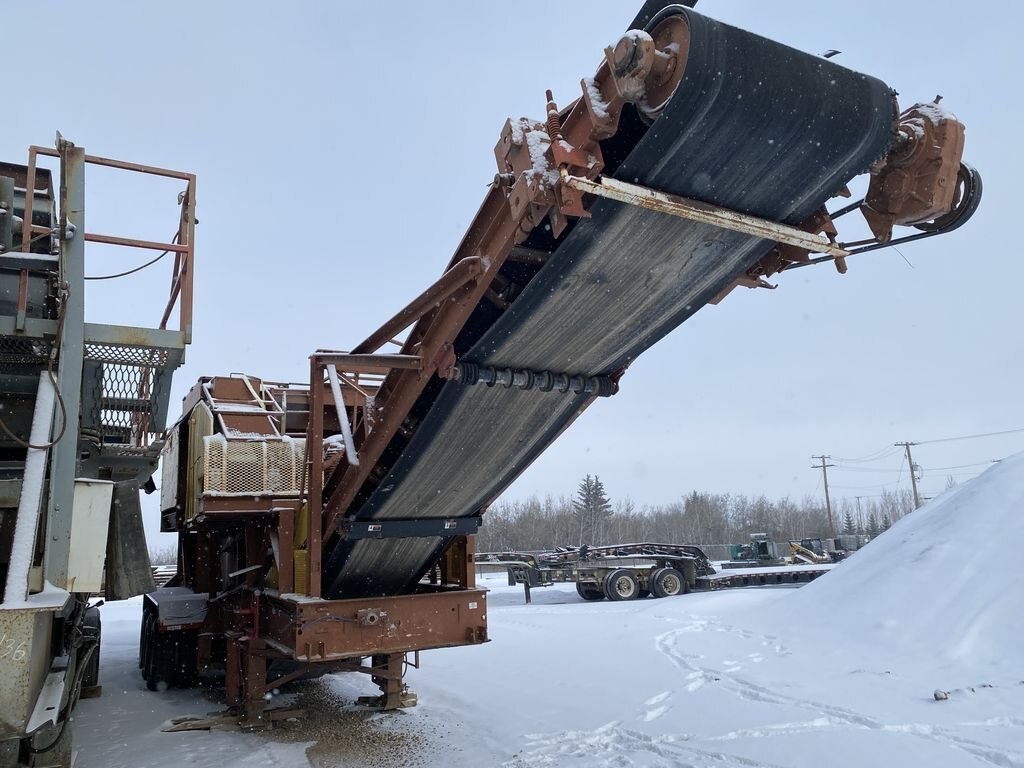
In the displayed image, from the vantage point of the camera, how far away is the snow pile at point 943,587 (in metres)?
7.48

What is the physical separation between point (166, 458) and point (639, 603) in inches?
418

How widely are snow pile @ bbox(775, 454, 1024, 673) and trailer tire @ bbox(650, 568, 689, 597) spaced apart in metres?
6.77

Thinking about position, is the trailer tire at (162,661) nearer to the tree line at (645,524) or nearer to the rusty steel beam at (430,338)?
the rusty steel beam at (430,338)

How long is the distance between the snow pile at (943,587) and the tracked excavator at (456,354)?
5.00 m

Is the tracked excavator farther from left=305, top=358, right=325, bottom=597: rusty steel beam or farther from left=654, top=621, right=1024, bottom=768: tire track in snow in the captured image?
left=654, top=621, right=1024, bottom=768: tire track in snow

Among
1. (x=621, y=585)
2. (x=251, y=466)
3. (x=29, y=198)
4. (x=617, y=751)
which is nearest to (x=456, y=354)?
(x=251, y=466)

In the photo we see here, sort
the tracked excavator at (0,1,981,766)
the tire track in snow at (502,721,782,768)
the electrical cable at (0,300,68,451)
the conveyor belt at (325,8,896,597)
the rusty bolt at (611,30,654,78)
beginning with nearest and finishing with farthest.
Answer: the rusty bolt at (611,30,654,78) < the conveyor belt at (325,8,896,597) < the tracked excavator at (0,1,981,766) < the electrical cable at (0,300,68,451) < the tire track in snow at (502,721,782,768)

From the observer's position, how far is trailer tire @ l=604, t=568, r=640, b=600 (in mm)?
17688

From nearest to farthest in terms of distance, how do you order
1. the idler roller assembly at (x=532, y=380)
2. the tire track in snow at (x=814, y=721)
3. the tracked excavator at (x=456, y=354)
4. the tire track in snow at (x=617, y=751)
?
the tracked excavator at (x=456, y=354)
the idler roller assembly at (x=532, y=380)
the tire track in snow at (x=814, y=721)
the tire track in snow at (x=617, y=751)

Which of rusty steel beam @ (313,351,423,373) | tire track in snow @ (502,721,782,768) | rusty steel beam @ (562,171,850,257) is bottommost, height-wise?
tire track in snow @ (502,721,782,768)

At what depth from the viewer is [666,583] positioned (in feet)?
59.4

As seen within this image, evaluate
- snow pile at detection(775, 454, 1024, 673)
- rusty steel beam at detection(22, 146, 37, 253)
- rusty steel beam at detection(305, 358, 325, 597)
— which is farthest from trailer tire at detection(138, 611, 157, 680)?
snow pile at detection(775, 454, 1024, 673)

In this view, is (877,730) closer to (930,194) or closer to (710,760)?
(710,760)

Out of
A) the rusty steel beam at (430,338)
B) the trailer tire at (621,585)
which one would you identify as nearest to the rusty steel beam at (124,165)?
the rusty steel beam at (430,338)
